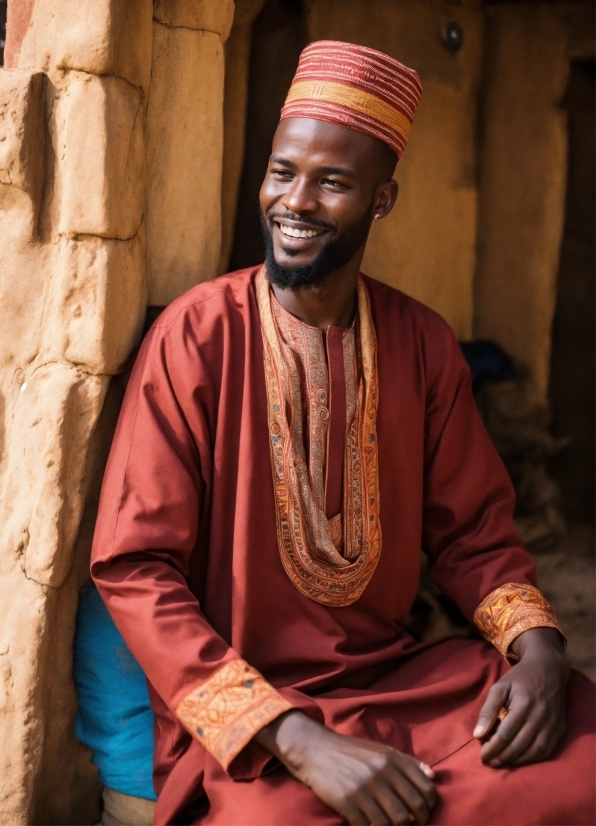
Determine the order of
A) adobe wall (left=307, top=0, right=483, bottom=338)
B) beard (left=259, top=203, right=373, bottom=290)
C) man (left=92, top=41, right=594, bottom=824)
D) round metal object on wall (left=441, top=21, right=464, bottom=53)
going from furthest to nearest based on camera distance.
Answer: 1. round metal object on wall (left=441, top=21, right=464, bottom=53)
2. adobe wall (left=307, top=0, right=483, bottom=338)
3. beard (left=259, top=203, right=373, bottom=290)
4. man (left=92, top=41, right=594, bottom=824)

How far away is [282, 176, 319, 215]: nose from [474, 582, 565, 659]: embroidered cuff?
1.14 metres

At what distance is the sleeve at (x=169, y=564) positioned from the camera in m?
2.24

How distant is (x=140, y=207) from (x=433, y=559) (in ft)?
4.34

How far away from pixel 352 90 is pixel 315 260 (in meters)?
0.45

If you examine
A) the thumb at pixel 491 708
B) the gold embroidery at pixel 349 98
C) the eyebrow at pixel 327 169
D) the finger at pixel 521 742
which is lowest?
the finger at pixel 521 742

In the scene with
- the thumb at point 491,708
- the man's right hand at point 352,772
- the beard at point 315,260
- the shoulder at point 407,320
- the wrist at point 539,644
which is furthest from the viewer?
the shoulder at point 407,320

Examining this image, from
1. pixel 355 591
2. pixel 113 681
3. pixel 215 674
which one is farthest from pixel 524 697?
pixel 113 681

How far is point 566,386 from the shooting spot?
426 cm

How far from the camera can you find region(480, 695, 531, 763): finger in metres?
2.31

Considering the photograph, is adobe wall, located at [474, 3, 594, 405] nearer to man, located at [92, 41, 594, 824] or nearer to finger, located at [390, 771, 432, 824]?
man, located at [92, 41, 594, 824]

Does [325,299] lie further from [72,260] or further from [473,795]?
[473,795]

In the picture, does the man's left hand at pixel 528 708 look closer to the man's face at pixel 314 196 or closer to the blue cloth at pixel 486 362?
the man's face at pixel 314 196

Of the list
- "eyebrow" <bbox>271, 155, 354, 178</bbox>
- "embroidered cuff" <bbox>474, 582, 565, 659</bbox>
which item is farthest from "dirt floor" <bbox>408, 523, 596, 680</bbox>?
"eyebrow" <bbox>271, 155, 354, 178</bbox>

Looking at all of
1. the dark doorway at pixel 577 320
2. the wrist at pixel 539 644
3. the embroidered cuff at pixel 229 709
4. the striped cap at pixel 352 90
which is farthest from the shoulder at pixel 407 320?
the dark doorway at pixel 577 320
